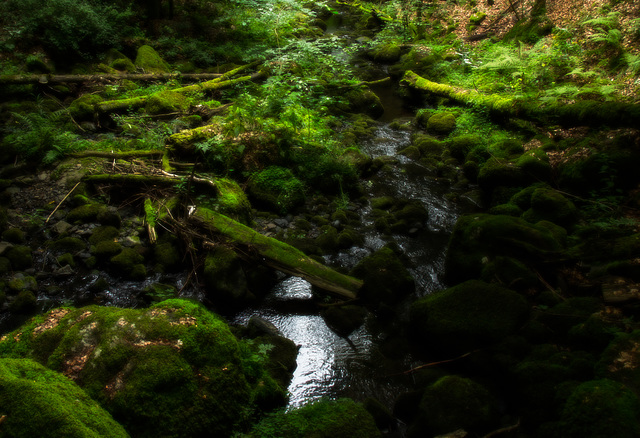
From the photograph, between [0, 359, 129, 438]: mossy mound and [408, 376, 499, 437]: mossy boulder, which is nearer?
[0, 359, 129, 438]: mossy mound

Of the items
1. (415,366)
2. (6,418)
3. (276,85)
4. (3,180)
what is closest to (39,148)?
(3,180)

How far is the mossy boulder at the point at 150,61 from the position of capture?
12.2 meters

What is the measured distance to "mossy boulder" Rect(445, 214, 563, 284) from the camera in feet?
19.0

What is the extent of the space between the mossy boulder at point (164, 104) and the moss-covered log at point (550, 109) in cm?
850

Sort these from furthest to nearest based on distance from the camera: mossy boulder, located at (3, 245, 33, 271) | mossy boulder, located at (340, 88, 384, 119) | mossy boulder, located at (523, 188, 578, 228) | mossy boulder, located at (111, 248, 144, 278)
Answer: mossy boulder, located at (340, 88, 384, 119)
mossy boulder, located at (523, 188, 578, 228)
mossy boulder, located at (111, 248, 144, 278)
mossy boulder, located at (3, 245, 33, 271)

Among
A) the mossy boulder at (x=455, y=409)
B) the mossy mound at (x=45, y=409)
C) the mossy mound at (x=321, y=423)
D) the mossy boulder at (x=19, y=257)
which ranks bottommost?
the mossy boulder at (x=19, y=257)

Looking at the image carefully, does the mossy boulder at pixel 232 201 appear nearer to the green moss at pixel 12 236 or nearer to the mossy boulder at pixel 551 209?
the green moss at pixel 12 236

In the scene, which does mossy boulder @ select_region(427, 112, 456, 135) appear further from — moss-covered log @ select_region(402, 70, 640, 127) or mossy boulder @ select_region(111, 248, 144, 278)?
mossy boulder @ select_region(111, 248, 144, 278)

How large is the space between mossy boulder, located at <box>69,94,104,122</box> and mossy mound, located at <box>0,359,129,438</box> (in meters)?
8.65

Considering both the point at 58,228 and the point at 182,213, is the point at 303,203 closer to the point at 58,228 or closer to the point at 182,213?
the point at 182,213

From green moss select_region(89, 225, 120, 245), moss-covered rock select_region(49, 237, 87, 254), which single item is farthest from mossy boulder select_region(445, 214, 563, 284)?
moss-covered rock select_region(49, 237, 87, 254)

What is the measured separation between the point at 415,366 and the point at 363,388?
2.69 ft

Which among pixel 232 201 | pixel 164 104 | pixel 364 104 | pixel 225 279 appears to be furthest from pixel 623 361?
pixel 364 104

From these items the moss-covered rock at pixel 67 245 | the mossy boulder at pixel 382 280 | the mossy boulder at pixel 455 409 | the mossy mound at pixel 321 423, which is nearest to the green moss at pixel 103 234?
the moss-covered rock at pixel 67 245
